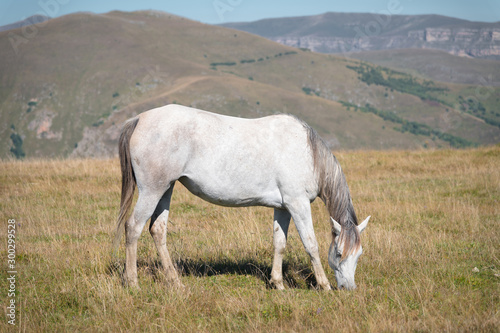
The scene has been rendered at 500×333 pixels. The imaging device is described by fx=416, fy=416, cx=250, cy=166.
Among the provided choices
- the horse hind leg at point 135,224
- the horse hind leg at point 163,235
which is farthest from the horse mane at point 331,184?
the horse hind leg at point 135,224

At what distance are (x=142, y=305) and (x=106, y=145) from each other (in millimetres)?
169464

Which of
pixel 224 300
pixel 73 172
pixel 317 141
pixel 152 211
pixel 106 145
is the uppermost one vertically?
pixel 317 141

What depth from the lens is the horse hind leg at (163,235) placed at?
5.88 m

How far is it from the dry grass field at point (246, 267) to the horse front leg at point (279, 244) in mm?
185

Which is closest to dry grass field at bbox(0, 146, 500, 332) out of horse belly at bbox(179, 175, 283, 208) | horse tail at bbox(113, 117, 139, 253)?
horse tail at bbox(113, 117, 139, 253)

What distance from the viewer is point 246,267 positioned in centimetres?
682

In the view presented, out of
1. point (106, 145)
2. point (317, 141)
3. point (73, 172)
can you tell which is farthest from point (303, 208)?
point (106, 145)

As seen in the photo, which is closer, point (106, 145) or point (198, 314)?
point (198, 314)

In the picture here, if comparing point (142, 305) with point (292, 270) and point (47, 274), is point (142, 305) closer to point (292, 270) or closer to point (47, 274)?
point (47, 274)

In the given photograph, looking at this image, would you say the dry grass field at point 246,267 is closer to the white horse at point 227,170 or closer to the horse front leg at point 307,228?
the horse front leg at point 307,228

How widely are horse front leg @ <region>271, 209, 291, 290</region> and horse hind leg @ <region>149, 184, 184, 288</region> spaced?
4.68 feet

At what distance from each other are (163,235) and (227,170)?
4.48 feet

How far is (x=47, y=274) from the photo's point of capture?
19.9 feet

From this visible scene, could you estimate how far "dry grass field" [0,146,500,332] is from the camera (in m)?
4.55
